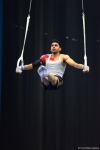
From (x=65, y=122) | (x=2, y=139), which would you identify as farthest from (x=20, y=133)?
(x=65, y=122)

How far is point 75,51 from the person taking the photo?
193 inches

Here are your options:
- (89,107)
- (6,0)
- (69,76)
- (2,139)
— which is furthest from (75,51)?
(2,139)

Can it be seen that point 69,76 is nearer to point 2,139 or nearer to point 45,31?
point 45,31

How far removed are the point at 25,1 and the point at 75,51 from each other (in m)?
0.83

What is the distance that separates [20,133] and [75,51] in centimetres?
113

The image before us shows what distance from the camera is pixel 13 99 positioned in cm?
486

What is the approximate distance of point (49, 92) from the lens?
4941 millimetres

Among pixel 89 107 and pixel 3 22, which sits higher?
pixel 3 22

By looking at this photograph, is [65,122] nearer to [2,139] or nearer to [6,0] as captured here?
[2,139]

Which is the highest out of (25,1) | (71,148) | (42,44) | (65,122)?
(25,1)

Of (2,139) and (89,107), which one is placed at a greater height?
(89,107)

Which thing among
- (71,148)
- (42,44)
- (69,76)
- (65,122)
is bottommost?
(71,148)

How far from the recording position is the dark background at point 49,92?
15.9 ft

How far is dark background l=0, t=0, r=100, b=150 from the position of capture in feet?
15.9
